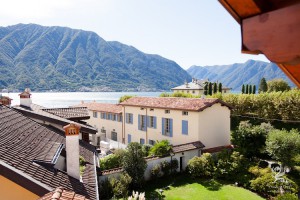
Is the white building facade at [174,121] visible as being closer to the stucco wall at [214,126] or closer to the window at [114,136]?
the stucco wall at [214,126]

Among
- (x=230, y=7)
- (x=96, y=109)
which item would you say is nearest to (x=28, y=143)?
(x=230, y=7)

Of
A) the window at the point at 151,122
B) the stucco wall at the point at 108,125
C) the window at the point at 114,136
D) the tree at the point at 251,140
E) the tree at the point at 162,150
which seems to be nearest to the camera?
the tree at the point at 162,150

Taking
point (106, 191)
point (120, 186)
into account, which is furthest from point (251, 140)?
point (106, 191)

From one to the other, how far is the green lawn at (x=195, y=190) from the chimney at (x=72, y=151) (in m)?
8.51

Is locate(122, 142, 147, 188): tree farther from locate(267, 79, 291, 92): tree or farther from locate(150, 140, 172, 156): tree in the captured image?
locate(267, 79, 291, 92): tree

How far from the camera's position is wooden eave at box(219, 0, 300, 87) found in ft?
3.88

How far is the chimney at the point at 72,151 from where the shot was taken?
734 cm

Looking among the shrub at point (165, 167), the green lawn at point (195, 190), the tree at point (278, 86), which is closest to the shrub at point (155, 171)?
the green lawn at point (195, 190)

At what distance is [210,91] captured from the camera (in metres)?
54.5

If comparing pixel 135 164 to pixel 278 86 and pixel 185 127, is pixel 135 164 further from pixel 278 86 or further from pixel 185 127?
pixel 278 86

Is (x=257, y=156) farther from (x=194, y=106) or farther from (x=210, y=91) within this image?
(x=210, y=91)

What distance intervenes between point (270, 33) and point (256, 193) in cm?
1652

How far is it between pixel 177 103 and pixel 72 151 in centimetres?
1748

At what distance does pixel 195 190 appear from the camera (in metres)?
16.0
